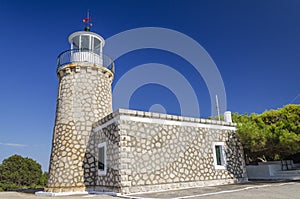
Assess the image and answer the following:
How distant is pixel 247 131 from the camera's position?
11.1 m

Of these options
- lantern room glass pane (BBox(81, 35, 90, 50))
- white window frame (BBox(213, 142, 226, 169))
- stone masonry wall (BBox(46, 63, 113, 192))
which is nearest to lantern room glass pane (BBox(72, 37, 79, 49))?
lantern room glass pane (BBox(81, 35, 90, 50))

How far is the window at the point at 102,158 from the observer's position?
9.31 meters

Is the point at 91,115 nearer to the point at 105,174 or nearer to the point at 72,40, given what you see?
the point at 105,174

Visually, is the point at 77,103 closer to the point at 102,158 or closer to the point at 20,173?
the point at 102,158

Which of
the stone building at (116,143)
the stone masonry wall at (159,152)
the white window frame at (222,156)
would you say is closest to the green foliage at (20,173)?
the stone building at (116,143)

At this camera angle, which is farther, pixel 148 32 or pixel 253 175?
pixel 253 175

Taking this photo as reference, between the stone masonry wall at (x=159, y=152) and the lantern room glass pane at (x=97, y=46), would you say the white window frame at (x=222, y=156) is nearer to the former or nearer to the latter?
the stone masonry wall at (x=159, y=152)

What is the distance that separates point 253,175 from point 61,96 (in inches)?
444

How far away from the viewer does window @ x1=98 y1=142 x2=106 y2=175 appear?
367 inches

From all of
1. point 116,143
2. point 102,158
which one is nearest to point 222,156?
point 116,143

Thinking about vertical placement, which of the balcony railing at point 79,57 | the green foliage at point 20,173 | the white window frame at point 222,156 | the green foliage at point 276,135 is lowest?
the green foliage at point 20,173

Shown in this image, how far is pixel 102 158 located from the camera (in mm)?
9648

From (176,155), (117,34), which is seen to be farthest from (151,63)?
(176,155)

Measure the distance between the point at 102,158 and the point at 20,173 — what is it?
27.7 meters
